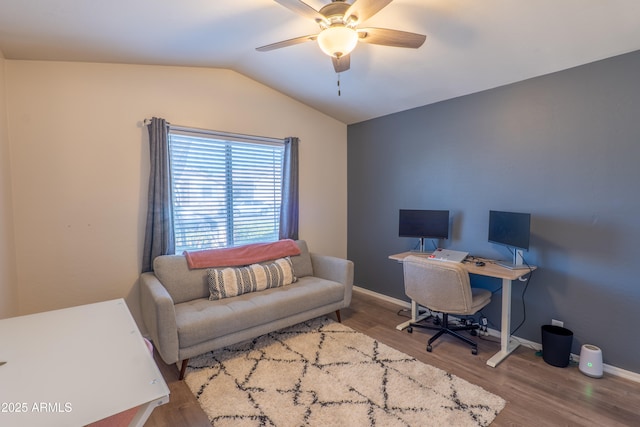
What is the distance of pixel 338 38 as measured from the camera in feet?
5.50

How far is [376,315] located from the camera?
3424mm

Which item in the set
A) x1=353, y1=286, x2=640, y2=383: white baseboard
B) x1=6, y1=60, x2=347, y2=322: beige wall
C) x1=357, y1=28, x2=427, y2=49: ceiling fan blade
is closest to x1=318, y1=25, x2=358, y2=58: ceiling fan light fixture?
x1=357, y1=28, x2=427, y2=49: ceiling fan blade

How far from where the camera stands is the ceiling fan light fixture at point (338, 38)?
5.46 ft

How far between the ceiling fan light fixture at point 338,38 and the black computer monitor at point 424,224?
205cm

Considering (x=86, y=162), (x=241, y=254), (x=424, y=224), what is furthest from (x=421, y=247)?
(x=86, y=162)

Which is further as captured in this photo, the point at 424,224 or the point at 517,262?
the point at 424,224

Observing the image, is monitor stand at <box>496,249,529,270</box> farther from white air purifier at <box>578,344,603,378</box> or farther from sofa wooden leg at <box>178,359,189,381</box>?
sofa wooden leg at <box>178,359,189,381</box>

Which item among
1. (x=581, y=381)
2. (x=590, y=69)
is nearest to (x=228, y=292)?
(x=581, y=381)

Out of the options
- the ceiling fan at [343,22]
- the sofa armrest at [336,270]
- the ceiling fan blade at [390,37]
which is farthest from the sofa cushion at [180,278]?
the ceiling fan blade at [390,37]

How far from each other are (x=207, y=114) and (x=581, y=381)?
3.98 meters

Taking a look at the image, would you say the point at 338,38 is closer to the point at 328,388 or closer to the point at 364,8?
the point at 364,8

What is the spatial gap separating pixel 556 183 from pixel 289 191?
104 inches

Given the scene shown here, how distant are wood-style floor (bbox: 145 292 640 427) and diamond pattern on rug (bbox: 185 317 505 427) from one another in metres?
0.10

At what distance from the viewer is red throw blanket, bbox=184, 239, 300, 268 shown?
288 cm
